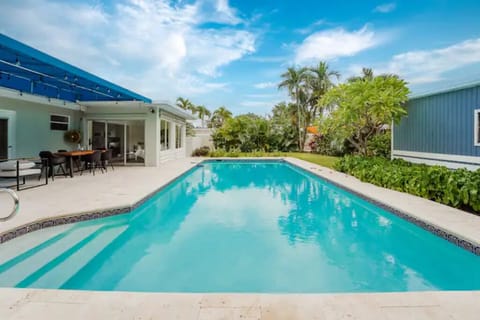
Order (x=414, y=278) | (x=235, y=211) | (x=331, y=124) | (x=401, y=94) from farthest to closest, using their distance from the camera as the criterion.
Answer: (x=331, y=124)
(x=401, y=94)
(x=235, y=211)
(x=414, y=278)

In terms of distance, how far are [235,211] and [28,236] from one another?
376 cm

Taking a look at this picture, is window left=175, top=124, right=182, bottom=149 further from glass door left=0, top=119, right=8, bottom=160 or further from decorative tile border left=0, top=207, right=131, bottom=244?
decorative tile border left=0, top=207, right=131, bottom=244

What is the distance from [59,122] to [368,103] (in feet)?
37.1

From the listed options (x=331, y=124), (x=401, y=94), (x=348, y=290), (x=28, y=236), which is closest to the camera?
(x=348, y=290)

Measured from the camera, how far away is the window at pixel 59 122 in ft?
37.3

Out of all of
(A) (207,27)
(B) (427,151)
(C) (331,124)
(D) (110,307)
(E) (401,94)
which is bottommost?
(D) (110,307)

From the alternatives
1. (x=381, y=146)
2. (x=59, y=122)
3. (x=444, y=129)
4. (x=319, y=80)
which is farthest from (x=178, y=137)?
(x=444, y=129)

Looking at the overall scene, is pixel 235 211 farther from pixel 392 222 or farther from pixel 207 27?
pixel 207 27

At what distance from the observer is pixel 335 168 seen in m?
12.6

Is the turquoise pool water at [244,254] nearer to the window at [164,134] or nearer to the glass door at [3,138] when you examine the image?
the glass door at [3,138]

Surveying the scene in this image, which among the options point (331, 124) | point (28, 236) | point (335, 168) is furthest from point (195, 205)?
point (335, 168)

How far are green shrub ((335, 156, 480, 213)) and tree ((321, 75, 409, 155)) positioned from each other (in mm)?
1723

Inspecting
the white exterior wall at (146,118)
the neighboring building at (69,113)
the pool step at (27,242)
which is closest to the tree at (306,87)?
the neighboring building at (69,113)

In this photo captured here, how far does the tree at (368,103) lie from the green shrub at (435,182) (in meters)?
1.72
